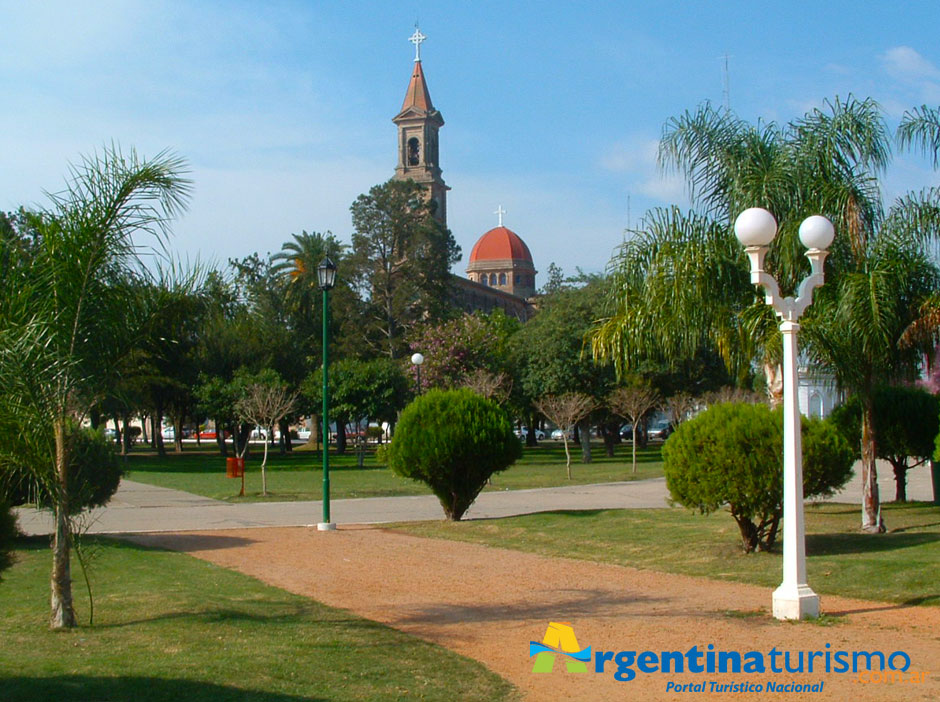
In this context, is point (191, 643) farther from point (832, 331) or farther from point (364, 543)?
point (832, 331)

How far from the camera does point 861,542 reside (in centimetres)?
1254

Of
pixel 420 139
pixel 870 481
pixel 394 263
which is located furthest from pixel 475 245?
pixel 870 481

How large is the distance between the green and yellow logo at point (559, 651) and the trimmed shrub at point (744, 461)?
330 cm

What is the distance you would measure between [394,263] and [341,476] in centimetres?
2623

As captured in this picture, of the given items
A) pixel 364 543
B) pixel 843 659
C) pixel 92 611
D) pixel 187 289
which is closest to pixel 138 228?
pixel 187 289

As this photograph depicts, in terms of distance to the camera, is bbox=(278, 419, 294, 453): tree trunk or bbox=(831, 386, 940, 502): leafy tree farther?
bbox=(278, 419, 294, 453): tree trunk

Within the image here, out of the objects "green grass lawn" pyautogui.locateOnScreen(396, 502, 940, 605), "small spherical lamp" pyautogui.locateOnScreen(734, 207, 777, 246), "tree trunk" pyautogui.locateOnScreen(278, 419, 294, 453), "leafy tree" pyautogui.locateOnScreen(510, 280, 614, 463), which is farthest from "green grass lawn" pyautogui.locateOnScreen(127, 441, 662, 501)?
"small spherical lamp" pyautogui.locateOnScreen(734, 207, 777, 246)

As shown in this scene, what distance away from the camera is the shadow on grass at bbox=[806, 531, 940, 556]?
39.1 feet

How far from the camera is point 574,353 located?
43.3 meters

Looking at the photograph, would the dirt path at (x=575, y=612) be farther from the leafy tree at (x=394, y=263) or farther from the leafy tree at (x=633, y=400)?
the leafy tree at (x=394, y=263)

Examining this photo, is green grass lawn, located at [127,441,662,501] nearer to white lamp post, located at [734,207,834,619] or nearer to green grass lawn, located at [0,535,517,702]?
green grass lawn, located at [0,535,517,702]

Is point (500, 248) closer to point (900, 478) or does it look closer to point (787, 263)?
point (900, 478)

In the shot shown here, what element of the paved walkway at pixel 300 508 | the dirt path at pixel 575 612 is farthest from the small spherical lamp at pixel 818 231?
the paved walkway at pixel 300 508

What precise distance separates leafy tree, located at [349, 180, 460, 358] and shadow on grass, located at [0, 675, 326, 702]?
169 ft
